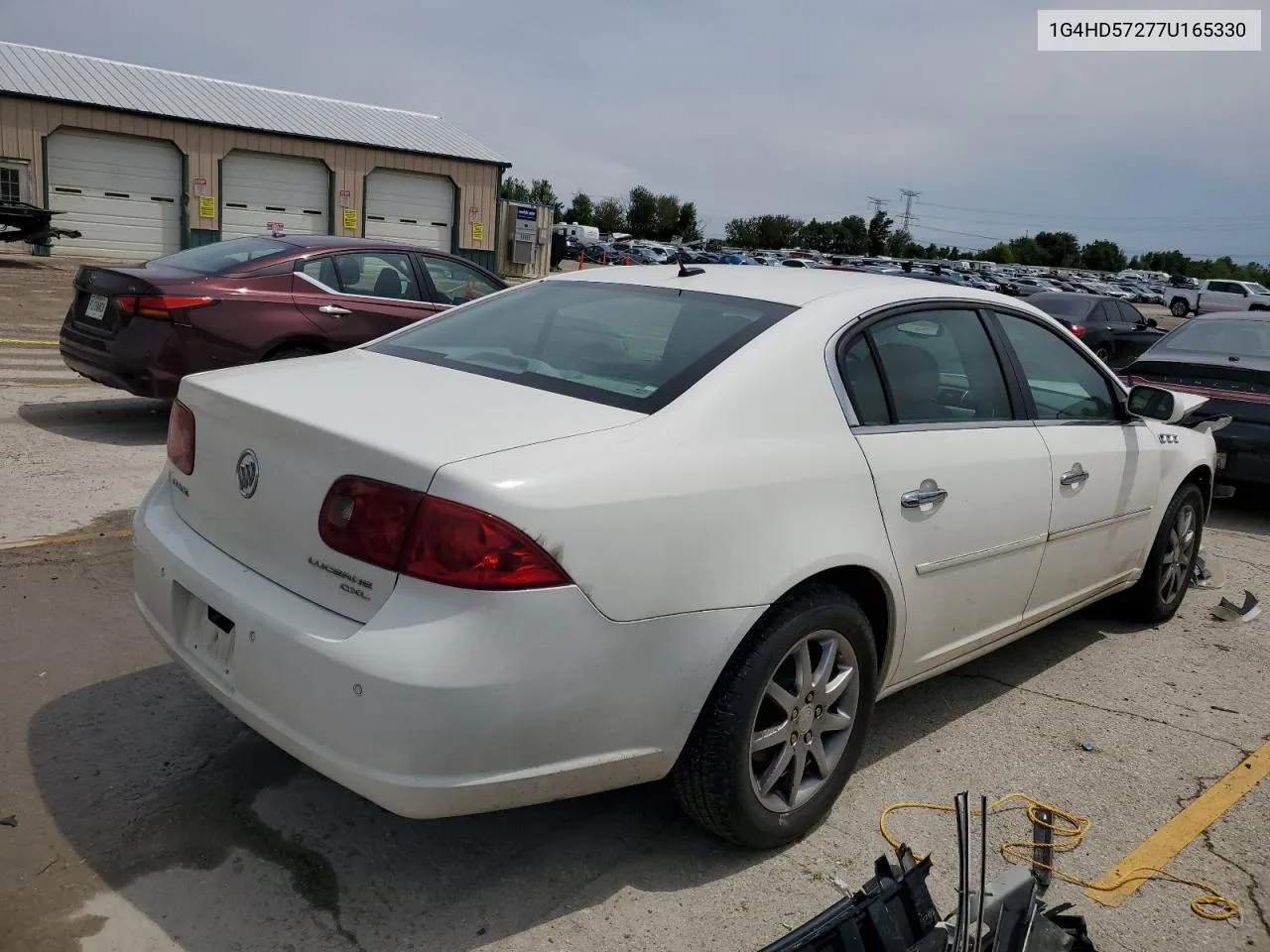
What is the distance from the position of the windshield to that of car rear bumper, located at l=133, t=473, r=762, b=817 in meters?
6.98

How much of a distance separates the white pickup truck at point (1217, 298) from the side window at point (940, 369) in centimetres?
4406

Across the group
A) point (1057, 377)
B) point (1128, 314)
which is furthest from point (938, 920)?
point (1128, 314)

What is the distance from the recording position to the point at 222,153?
92.2ft

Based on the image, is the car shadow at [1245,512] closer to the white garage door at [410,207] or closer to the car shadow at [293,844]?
the car shadow at [293,844]

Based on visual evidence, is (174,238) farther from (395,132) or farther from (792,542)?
(792,542)

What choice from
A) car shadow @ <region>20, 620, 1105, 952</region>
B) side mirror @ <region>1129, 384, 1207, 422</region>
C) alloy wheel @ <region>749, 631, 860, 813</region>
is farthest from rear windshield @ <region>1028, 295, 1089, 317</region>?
alloy wheel @ <region>749, 631, 860, 813</region>

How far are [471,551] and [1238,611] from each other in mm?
4670

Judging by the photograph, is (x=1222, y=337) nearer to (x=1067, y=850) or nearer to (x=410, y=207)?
(x=1067, y=850)

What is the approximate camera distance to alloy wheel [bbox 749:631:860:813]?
118 inches

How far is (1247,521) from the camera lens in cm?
798

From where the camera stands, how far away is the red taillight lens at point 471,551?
240 cm

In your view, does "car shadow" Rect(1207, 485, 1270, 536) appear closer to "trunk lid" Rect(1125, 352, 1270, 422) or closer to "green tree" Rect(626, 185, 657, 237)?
"trunk lid" Rect(1125, 352, 1270, 422)

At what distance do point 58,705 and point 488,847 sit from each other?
1650 mm

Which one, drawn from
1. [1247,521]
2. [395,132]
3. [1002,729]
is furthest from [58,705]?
[395,132]
